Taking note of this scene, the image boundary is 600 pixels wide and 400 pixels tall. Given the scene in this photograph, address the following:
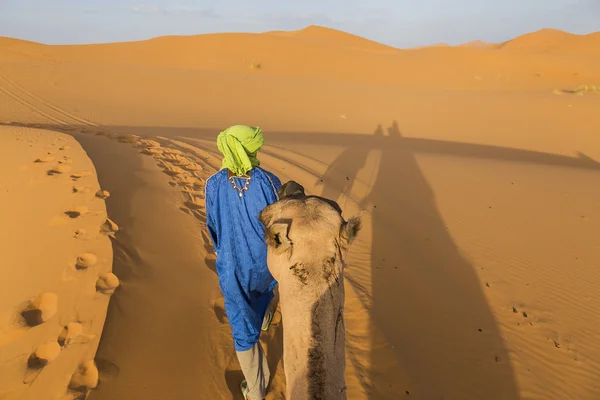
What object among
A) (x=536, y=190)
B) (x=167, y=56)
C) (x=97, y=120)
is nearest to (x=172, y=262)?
(x=536, y=190)

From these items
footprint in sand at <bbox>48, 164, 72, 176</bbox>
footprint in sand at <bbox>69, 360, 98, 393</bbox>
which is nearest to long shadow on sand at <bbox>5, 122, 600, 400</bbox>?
footprint in sand at <bbox>69, 360, 98, 393</bbox>

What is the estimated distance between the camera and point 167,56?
38.2 meters

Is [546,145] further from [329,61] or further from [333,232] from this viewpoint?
[329,61]

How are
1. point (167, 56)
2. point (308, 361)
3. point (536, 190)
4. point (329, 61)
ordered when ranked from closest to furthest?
1. point (308, 361)
2. point (536, 190)
3. point (329, 61)
4. point (167, 56)

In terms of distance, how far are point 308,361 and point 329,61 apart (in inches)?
1452

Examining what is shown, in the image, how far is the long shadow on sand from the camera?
352 centimetres

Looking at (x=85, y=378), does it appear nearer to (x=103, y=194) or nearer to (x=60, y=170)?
(x=103, y=194)

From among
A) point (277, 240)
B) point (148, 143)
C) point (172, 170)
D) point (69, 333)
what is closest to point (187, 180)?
point (172, 170)

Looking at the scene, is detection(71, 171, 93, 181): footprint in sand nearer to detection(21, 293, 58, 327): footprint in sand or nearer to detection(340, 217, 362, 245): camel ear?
detection(21, 293, 58, 327): footprint in sand

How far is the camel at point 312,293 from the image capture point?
126cm

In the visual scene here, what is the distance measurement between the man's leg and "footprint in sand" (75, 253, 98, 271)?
1.70 metres

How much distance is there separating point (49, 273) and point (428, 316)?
384 centimetres

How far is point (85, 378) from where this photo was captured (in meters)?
2.53

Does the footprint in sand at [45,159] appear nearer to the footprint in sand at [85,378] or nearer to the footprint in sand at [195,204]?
the footprint in sand at [195,204]
